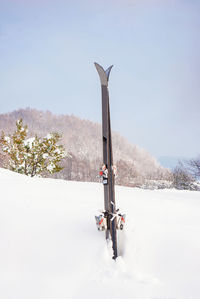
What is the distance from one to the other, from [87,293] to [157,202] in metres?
2.70

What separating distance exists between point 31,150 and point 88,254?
12.3 meters

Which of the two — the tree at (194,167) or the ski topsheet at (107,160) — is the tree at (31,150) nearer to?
the tree at (194,167)

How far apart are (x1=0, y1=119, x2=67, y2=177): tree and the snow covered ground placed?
10.5 meters

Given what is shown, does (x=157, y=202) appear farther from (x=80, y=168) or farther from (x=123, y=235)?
(x=80, y=168)

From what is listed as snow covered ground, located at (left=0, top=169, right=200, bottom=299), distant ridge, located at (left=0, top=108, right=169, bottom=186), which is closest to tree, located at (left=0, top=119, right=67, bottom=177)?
snow covered ground, located at (left=0, top=169, right=200, bottom=299)

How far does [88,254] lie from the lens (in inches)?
113

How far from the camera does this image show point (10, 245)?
3.04m

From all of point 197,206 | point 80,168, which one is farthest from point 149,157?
point 197,206

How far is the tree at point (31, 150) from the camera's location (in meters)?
14.4

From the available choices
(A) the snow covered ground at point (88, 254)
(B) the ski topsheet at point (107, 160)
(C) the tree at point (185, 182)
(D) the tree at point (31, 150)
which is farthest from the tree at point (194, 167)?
(B) the ski topsheet at point (107, 160)

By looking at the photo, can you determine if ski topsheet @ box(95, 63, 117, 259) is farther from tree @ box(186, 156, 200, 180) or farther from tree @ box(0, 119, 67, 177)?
tree @ box(186, 156, 200, 180)

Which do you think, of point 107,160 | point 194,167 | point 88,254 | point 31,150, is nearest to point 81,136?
point 194,167

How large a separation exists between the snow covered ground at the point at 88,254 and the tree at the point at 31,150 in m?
10.5

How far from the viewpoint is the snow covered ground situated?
2457 millimetres
